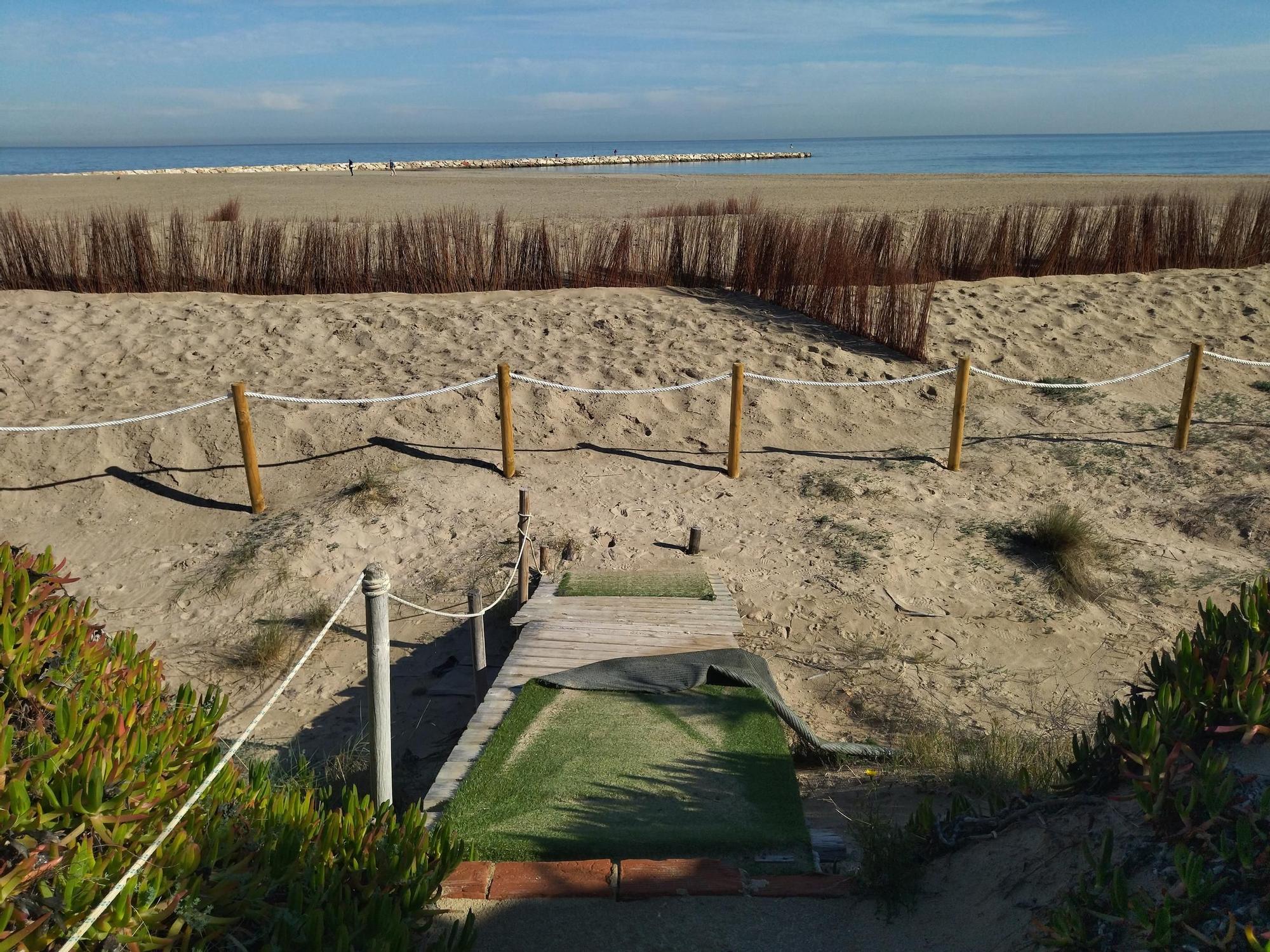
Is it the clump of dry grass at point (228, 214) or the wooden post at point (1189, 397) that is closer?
the wooden post at point (1189, 397)

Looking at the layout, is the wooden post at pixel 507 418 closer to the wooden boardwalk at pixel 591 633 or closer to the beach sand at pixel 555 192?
the wooden boardwalk at pixel 591 633

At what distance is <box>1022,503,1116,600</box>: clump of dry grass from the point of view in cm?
607

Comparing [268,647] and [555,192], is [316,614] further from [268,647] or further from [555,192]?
[555,192]

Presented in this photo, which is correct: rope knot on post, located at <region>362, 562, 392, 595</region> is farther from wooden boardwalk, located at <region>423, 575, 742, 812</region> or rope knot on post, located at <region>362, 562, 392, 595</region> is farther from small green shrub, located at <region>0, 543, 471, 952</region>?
wooden boardwalk, located at <region>423, 575, 742, 812</region>

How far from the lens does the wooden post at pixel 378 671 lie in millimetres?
2730

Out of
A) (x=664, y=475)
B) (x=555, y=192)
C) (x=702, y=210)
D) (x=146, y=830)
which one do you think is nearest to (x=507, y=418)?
(x=664, y=475)

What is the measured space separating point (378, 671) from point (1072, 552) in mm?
4902

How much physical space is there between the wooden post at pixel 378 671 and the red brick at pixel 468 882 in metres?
0.30

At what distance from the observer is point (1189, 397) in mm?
7898

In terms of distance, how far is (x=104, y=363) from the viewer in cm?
862

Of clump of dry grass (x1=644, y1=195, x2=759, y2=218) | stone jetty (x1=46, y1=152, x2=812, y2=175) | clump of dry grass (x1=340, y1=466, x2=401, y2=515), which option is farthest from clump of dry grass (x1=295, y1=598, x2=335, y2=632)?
stone jetty (x1=46, y1=152, x2=812, y2=175)

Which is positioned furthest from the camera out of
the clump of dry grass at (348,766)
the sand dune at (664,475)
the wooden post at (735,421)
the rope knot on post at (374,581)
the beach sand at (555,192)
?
the beach sand at (555,192)

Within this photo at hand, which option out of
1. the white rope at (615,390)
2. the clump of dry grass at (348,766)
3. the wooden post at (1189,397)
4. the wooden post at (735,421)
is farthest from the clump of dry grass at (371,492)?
the wooden post at (1189,397)

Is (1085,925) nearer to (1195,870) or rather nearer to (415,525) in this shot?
(1195,870)
